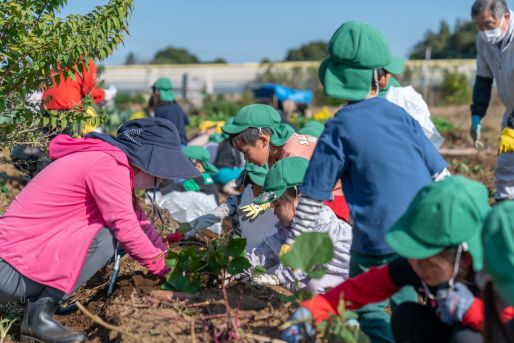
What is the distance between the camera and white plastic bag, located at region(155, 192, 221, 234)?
6.75 m

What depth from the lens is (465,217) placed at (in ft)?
7.62

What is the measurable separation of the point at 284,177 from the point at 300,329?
129 centimetres

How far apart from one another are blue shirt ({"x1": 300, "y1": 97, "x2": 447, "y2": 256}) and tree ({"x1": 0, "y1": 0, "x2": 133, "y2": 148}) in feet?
5.67

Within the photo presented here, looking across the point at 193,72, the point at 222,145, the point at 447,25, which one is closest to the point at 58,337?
the point at 222,145

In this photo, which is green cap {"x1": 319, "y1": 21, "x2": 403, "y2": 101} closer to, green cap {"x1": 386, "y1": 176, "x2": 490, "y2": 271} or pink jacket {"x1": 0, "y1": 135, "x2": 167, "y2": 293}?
green cap {"x1": 386, "y1": 176, "x2": 490, "y2": 271}

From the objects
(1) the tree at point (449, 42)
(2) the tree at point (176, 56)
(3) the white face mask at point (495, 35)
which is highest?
(3) the white face mask at point (495, 35)

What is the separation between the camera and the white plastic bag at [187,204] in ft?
22.1

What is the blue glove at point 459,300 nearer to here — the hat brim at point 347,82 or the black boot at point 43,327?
the hat brim at point 347,82

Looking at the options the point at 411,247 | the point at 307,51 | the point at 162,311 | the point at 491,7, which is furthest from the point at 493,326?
the point at 307,51

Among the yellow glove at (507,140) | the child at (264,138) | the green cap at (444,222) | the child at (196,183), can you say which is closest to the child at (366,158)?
the green cap at (444,222)

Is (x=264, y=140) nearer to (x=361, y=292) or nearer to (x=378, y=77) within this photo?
(x=378, y=77)

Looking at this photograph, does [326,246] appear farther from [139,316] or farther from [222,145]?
[222,145]

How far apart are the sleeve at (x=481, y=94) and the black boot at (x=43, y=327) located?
362cm

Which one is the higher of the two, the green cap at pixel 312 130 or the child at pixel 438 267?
the child at pixel 438 267
